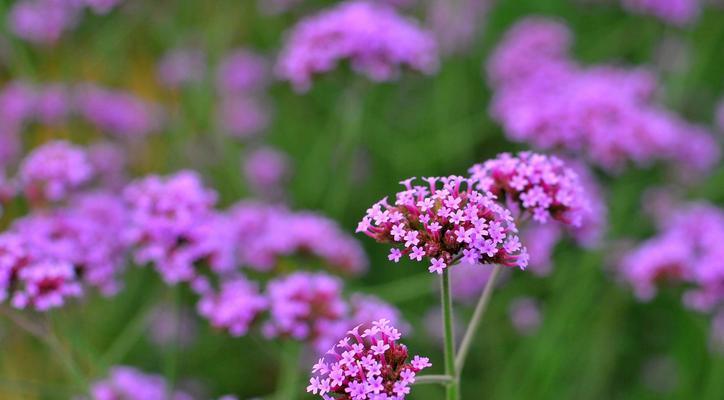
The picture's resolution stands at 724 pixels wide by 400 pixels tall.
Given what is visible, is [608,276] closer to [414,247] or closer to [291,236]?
[291,236]

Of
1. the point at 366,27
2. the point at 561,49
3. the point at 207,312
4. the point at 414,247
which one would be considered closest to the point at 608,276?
the point at 561,49

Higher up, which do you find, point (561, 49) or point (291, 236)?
point (561, 49)

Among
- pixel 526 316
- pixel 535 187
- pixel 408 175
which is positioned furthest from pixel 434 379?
pixel 408 175

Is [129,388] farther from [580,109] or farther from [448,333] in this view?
[580,109]

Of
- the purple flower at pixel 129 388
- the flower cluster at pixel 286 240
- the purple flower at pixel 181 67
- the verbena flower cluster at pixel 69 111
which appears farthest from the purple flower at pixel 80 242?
the purple flower at pixel 181 67

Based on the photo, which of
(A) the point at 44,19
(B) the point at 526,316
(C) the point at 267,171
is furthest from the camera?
(C) the point at 267,171

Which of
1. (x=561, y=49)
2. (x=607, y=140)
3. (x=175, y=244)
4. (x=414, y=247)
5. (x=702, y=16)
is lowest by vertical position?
(x=414, y=247)

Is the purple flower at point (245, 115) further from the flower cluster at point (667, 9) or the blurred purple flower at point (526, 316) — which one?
the flower cluster at point (667, 9)
